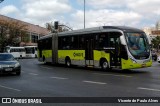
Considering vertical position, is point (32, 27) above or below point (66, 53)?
above

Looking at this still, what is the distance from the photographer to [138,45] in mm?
23516

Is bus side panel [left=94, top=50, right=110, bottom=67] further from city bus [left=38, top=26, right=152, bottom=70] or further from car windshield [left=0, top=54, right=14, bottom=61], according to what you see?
car windshield [left=0, top=54, right=14, bottom=61]

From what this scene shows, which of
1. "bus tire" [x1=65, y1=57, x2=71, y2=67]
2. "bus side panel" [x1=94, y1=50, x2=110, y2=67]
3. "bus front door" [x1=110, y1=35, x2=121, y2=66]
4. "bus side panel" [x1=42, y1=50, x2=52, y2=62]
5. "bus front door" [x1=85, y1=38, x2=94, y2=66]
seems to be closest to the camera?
"bus front door" [x1=110, y1=35, x2=121, y2=66]

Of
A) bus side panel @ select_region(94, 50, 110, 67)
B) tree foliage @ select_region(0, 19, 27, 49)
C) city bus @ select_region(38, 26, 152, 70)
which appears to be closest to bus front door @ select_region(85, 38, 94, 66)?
city bus @ select_region(38, 26, 152, 70)

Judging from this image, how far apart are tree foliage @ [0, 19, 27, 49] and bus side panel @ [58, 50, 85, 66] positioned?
55.4 meters

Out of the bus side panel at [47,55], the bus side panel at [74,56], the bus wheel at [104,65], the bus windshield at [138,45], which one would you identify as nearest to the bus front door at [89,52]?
the bus side panel at [74,56]

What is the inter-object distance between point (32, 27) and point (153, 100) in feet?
342

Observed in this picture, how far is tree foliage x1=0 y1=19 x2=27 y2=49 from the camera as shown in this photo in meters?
86.6

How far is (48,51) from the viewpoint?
35281 millimetres

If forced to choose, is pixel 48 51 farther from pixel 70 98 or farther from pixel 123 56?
pixel 70 98

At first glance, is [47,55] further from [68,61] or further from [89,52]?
[89,52]

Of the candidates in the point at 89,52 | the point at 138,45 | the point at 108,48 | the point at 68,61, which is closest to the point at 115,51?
the point at 108,48

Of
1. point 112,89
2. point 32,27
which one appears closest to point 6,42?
point 32,27

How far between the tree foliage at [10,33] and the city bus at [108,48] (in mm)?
57360
